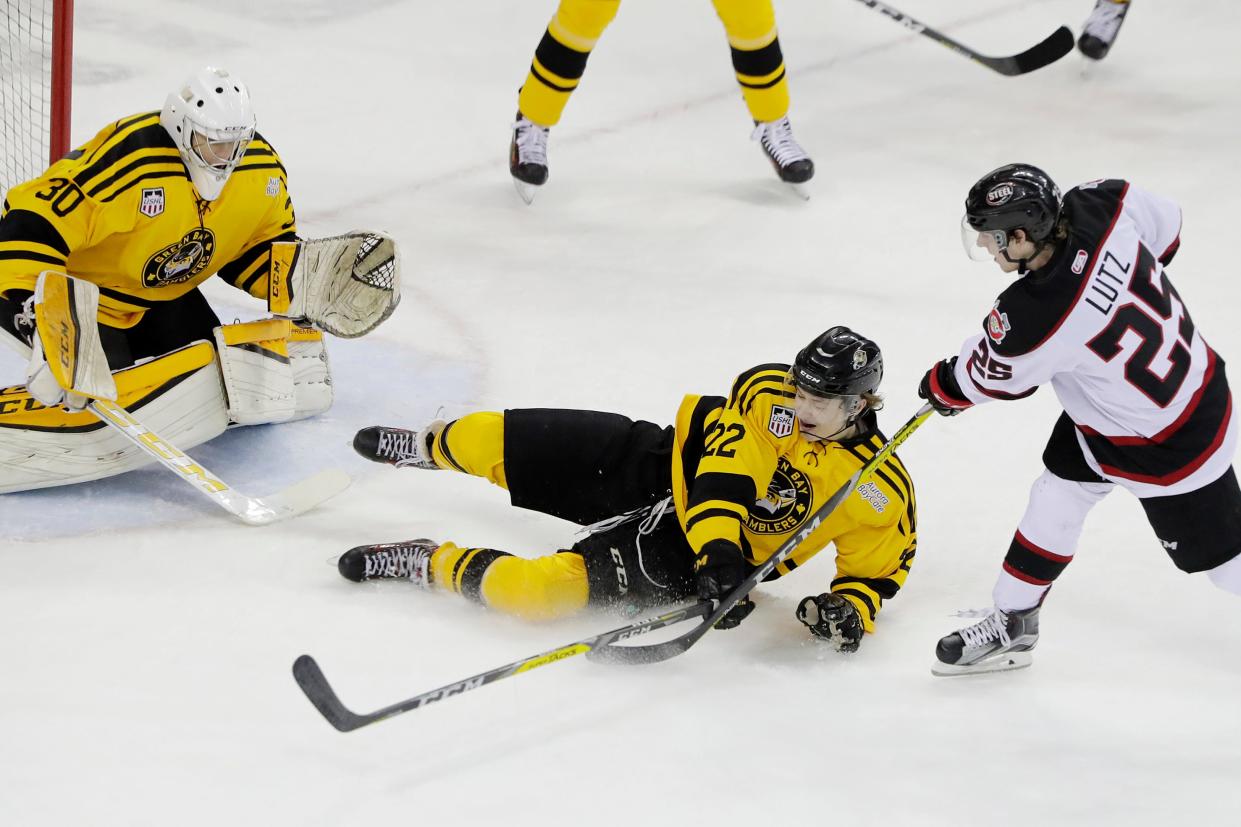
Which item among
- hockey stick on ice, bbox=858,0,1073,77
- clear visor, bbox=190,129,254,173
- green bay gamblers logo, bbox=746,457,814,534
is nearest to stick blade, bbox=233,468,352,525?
clear visor, bbox=190,129,254,173

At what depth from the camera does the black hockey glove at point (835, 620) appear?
7.62ft

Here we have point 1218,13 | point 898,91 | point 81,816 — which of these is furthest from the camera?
point 1218,13

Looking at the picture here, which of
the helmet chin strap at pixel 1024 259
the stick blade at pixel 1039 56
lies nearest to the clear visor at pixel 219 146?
the helmet chin strap at pixel 1024 259

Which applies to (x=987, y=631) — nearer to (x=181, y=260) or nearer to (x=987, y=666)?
(x=987, y=666)

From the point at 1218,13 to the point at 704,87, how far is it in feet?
6.97

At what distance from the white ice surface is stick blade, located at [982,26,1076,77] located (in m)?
0.24

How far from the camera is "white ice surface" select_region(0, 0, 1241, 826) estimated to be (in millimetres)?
1995

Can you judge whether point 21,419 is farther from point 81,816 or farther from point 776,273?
point 776,273

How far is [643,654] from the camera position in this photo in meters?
2.27

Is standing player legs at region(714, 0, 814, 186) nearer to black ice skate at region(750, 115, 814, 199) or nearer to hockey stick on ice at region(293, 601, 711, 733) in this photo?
black ice skate at region(750, 115, 814, 199)

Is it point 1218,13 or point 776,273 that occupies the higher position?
point 1218,13

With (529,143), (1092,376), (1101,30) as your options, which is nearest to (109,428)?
(1092,376)

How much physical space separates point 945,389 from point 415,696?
95 centimetres

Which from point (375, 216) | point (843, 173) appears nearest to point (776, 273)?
point (843, 173)
